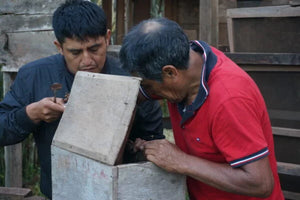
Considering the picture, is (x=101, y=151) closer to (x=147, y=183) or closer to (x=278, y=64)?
(x=147, y=183)

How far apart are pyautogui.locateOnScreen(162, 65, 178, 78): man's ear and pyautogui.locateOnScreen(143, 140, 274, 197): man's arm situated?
294 mm

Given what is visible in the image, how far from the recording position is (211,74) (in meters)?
1.78

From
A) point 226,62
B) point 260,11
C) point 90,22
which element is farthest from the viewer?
point 260,11

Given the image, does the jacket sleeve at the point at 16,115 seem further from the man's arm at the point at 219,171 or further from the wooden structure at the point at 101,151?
the man's arm at the point at 219,171

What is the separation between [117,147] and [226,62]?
627mm

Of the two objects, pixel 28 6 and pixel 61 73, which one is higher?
pixel 28 6

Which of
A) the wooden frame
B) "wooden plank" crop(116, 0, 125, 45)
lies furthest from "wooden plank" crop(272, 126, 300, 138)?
"wooden plank" crop(116, 0, 125, 45)

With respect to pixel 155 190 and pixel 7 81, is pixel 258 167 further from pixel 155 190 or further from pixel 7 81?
pixel 7 81

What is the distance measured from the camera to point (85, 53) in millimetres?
2238

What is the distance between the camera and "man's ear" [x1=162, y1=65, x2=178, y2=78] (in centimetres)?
173

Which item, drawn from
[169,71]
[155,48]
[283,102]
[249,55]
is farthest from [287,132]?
[155,48]

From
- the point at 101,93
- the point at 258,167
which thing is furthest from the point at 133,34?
the point at 258,167

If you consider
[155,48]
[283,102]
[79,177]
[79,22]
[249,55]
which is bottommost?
[79,177]

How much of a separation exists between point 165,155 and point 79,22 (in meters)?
0.90
